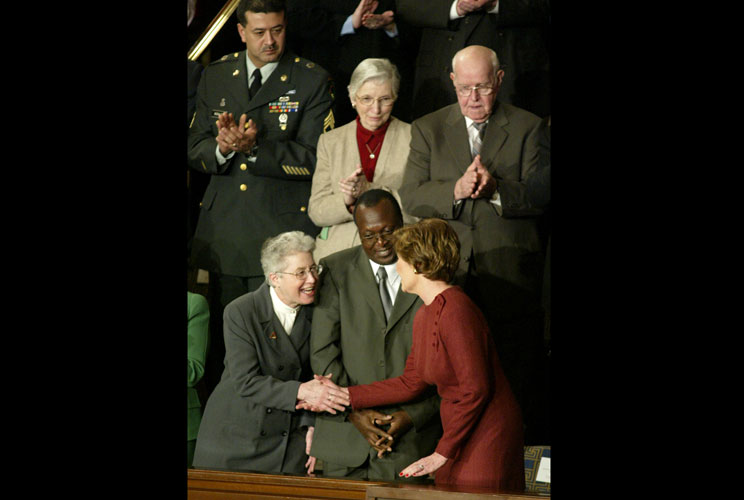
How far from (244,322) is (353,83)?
126cm

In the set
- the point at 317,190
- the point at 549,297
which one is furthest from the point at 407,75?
the point at 549,297

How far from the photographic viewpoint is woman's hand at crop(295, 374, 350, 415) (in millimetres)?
4570

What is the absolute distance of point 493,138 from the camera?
15.0 ft

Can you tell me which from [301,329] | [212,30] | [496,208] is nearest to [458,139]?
Result: [496,208]

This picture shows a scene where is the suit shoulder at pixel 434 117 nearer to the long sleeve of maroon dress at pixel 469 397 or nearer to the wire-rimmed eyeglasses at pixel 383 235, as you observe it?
the wire-rimmed eyeglasses at pixel 383 235

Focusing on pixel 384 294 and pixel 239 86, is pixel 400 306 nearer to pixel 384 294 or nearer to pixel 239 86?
pixel 384 294

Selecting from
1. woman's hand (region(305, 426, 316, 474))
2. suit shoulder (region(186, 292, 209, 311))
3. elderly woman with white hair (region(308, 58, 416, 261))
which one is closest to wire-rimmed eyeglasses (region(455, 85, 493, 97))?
elderly woman with white hair (region(308, 58, 416, 261))

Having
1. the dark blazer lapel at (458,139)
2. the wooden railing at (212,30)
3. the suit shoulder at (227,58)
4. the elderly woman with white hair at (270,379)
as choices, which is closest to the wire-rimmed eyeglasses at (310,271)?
the elderly woman with white hair at (270,379)

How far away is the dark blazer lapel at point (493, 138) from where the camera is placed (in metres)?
4.58

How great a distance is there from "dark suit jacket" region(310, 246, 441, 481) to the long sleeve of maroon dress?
128mm

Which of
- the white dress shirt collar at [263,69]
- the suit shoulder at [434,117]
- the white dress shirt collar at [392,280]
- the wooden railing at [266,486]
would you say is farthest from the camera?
the white dress shirt collar at [263,69]

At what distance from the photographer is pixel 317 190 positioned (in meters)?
4.82

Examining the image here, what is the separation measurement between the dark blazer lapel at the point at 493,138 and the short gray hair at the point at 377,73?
486 mm

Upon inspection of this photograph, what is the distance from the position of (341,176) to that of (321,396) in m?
1.05
